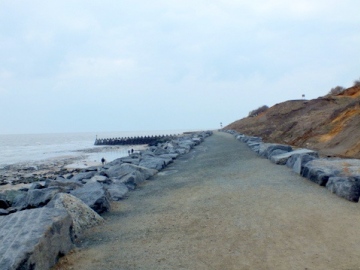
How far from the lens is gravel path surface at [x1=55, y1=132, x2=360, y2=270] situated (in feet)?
11.3

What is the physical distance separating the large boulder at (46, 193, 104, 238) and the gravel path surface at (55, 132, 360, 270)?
17 centimetres

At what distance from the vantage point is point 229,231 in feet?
14.0

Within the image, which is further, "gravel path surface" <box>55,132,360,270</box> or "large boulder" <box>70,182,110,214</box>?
"large boulder" <box>70,182,110,214</box>

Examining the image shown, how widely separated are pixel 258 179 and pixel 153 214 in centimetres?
323

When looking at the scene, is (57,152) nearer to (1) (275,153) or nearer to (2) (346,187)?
(1) (275,153)

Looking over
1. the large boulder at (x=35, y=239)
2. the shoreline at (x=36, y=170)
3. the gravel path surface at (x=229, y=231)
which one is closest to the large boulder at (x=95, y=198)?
the gravel path surface at (x=229, y=231)

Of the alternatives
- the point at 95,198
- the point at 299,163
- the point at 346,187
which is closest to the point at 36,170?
the point at 95,198

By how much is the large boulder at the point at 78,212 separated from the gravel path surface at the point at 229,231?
0.54ft

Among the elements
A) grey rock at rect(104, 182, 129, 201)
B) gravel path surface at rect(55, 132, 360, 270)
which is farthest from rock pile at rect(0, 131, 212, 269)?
grey rock at rect(104, 182, 129, 201)

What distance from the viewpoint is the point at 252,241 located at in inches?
152

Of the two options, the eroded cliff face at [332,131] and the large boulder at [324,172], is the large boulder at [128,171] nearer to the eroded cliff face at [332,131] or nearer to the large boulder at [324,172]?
the large boulder at [324,172]

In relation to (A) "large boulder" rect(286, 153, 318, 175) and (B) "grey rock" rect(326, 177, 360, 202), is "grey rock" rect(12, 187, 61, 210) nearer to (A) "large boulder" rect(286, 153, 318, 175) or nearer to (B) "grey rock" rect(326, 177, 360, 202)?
(B) "grey rock" rect(326, 177, 360, 202)

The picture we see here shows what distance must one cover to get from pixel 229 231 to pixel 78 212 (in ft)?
7.32

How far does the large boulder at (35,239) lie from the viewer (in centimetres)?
305
